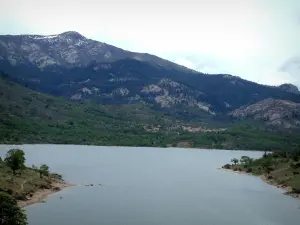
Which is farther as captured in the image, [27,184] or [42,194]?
[27,184]

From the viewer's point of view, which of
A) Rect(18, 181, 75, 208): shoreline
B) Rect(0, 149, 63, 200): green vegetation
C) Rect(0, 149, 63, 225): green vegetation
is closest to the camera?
Rect(18, 181, 75, 208): shoreline

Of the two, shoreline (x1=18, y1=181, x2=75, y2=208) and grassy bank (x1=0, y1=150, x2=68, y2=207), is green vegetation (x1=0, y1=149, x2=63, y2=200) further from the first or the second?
shoreline (x1=18, y1=181, x2=75, y2=208)

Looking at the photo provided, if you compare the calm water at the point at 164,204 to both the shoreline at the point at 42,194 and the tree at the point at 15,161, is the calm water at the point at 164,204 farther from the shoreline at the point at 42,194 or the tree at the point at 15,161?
the tree at the point at 15,161

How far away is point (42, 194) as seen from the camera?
130 meters

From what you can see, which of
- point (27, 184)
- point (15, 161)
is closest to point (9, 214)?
point (27, 184)

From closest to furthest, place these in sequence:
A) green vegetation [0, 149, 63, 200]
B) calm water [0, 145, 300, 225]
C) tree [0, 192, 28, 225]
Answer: tree [0, 192, 28, 225], calm water [0, 145, 300, 225], green vegetation [0, 149, 63, 200]

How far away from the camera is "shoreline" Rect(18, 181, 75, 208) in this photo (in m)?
115

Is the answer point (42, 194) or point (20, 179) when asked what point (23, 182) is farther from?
point (42, 194)

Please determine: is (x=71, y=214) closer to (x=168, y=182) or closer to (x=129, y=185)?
(x=129, y=185)

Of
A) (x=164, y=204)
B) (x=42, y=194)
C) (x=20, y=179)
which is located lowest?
(x=42, y=194)

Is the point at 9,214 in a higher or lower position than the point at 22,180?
higher

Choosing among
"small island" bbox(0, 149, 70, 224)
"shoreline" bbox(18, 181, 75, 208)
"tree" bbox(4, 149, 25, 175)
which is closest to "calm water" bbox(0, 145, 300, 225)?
"shoreline" bbox(18, 181, 75, 208)

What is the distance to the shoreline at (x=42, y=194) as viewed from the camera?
377 feet

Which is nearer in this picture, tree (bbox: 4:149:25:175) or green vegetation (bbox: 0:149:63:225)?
green vegetation (bbox: 0:149:63:225)
